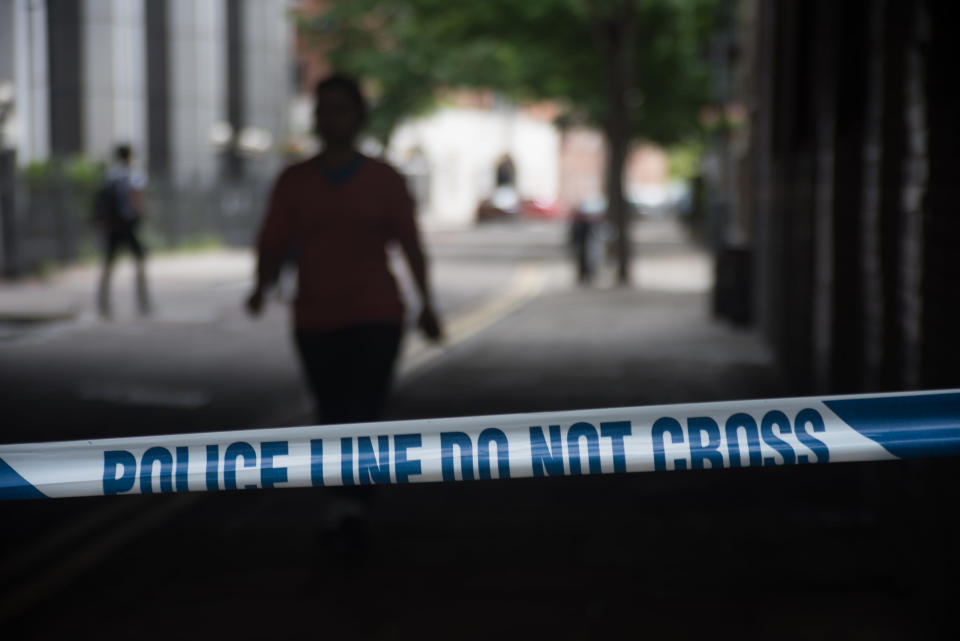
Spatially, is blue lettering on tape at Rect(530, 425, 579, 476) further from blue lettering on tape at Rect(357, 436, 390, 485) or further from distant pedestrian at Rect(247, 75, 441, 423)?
distant pedestrian at Rect(247, 75, 441, 423)

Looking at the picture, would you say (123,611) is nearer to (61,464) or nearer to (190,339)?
(61,464)

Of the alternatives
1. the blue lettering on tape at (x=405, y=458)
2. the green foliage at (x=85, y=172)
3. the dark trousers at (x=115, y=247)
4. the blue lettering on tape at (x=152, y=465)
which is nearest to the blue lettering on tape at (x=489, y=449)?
the blue lettering on tape at (x=405, y=458)

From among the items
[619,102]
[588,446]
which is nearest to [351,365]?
[588,446]

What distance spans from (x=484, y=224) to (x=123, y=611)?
203 feet

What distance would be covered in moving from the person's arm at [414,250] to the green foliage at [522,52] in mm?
19434

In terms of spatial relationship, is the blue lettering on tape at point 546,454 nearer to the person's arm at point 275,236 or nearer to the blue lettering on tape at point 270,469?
the blue lettering on tape at point 270,469

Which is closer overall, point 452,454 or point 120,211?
point 452,454

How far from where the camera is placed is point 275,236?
20.3 feet

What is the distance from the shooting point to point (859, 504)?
23.5ft

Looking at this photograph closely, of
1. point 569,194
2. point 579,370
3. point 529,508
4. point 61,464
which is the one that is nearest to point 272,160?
point 579,370

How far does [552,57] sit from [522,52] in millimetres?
1604

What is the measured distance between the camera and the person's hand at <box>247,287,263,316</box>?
6.52m

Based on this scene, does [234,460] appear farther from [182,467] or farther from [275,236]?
[275,236]

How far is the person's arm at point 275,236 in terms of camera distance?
242 inches
